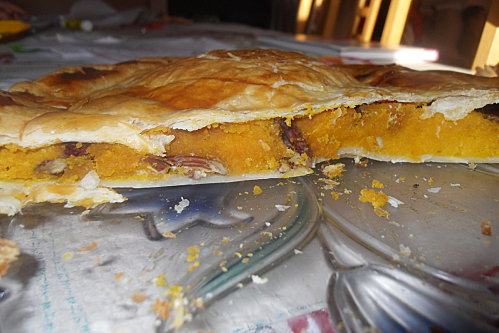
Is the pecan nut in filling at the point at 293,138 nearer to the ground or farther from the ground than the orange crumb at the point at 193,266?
farther from the ground

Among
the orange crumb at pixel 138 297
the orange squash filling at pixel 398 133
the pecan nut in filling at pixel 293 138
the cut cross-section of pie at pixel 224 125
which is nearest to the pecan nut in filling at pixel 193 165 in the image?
the cut cross-section of pie at pixel 224 125

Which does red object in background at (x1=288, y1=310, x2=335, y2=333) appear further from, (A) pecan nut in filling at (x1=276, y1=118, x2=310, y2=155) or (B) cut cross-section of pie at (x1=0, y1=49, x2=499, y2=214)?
(A) pecan nut in filling at (x1=276, y1=118, x2=310, y2=155)

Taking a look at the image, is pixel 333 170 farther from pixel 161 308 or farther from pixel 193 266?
pixel 161 308

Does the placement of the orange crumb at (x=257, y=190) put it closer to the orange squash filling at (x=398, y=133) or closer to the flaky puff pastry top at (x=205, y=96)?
the flaky puff pastry top at (x=205, y=96)

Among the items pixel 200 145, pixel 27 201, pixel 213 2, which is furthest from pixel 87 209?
pixel 213 2

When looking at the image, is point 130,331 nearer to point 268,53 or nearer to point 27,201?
point 27,201

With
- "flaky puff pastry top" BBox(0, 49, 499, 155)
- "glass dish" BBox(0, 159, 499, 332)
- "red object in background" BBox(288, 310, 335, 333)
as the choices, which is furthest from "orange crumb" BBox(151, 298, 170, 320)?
"flaky puff pastry top" BBox(0, 49, 499, 155)
